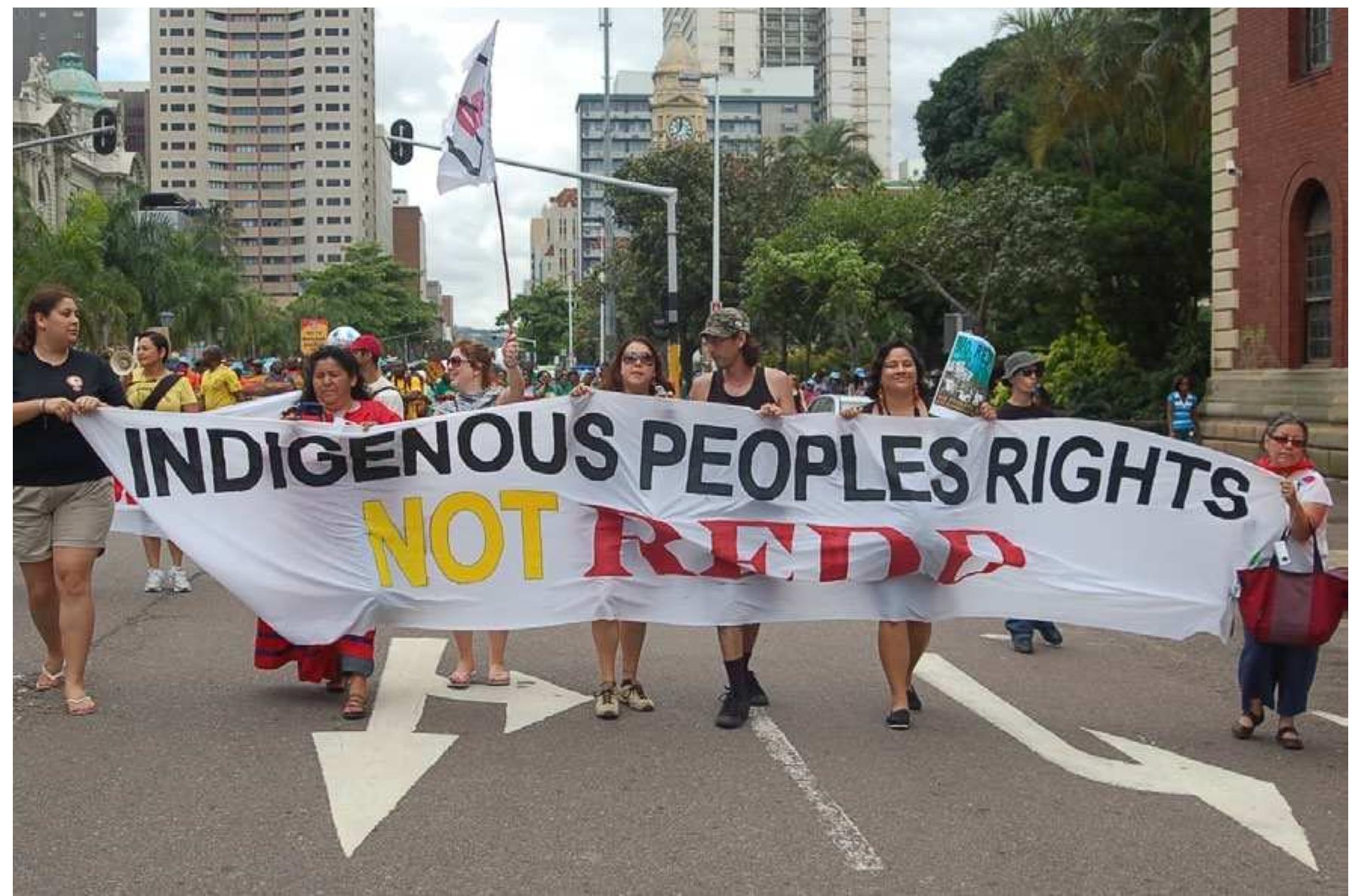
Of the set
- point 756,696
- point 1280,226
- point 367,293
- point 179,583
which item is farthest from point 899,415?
point 367,293

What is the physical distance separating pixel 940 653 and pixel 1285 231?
17531mm

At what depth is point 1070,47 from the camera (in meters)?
38.8

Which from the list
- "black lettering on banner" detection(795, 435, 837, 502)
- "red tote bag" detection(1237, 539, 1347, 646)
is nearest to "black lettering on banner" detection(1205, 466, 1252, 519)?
"red tote bag" detection(1237, 539, 1347, 646)

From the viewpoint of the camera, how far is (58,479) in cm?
752

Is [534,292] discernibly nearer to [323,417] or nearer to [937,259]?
[937,259]

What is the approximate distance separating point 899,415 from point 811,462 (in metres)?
0.47

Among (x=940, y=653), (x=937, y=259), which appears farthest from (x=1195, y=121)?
(x=940, y=653)

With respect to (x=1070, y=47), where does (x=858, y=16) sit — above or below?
above

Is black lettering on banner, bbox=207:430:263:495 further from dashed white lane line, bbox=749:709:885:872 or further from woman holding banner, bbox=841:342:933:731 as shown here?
woman holding banner, bbox=841:342:933:731

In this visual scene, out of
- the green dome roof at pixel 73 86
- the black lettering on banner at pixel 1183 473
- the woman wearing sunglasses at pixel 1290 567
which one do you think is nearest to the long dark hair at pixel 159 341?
the black lettering on banner at pixel 1183 473

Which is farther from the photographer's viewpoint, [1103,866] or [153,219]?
[153,219]

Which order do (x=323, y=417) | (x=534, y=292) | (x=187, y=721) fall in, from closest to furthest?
(x=187, y=721) < (x=323, y=417) < (x=534, y=292)

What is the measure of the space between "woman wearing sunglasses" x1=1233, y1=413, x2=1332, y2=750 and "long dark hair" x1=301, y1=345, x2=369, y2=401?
13.9 feet

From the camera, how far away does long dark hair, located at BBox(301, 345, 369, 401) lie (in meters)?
8.01
